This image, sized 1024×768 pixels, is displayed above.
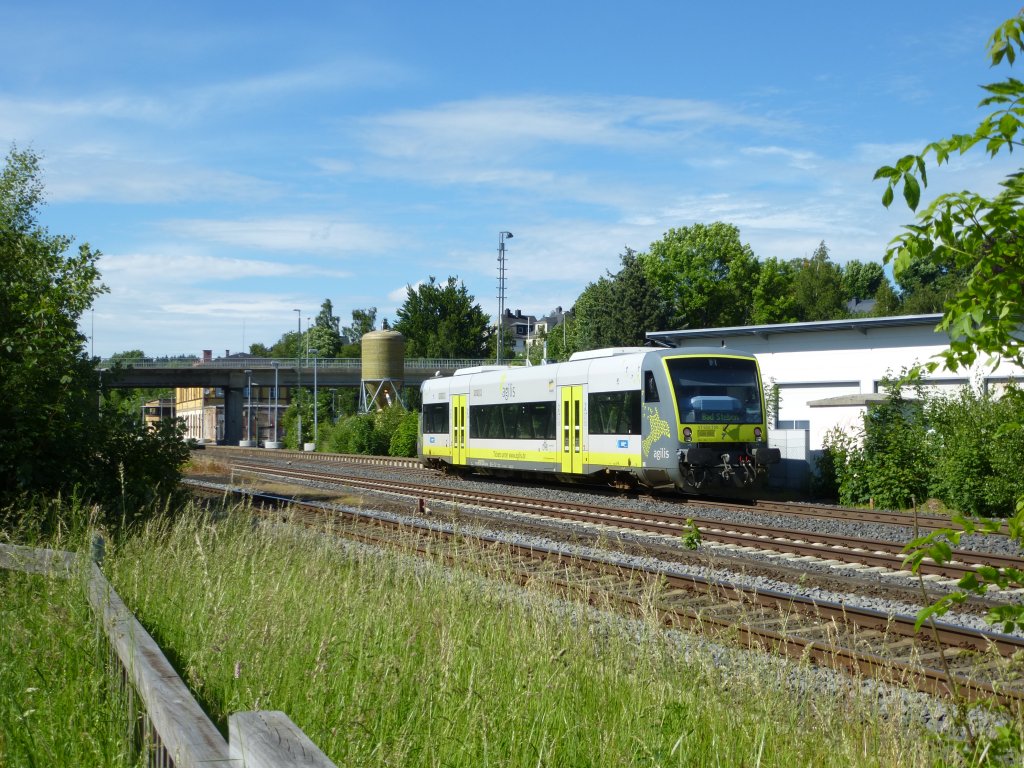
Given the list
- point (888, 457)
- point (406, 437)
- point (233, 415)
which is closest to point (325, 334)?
point (233, 415)

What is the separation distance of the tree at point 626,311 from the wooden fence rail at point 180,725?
58863 millimetres

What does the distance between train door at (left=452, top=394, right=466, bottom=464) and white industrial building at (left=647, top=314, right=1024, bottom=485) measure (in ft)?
27.6

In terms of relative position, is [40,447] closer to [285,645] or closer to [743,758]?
[285,645]

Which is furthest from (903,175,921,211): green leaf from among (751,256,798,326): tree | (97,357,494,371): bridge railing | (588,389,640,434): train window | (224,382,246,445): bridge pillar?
(224,382,246,445): bridge pillar

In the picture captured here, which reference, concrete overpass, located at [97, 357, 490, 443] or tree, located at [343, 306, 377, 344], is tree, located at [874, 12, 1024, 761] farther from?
tree, located at [343, 306, 377, 344]

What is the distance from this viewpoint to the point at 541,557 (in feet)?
41.6

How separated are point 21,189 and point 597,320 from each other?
34.3 m

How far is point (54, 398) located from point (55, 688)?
969 cm

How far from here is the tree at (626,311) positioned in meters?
63.6

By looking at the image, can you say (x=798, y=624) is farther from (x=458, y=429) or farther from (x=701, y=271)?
(x=701, y=271)

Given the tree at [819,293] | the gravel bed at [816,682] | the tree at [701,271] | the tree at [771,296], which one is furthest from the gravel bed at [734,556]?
the tree at [819,293]

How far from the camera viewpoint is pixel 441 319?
103375 mm

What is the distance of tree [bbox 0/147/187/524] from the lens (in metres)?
12.8

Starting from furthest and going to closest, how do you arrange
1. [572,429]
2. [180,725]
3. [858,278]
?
[858,278] → [572,429] → [180,725]
